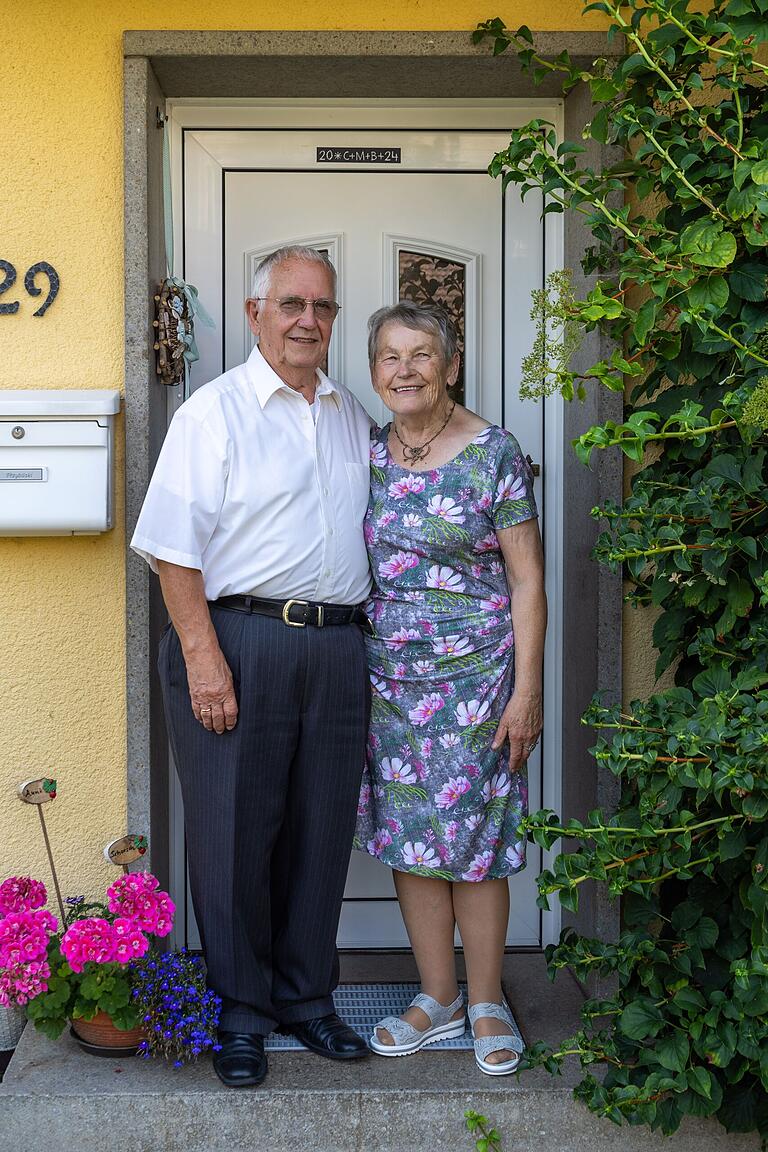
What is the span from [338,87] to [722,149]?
4.22 feet

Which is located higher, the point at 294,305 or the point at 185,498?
the point at 294,305

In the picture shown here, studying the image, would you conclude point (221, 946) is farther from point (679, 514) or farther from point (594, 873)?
point (679, 514)

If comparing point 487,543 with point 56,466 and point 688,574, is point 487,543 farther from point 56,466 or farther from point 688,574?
point 56,466

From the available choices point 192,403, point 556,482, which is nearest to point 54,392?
point 192,403

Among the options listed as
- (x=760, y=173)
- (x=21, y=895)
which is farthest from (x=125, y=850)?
(x=760, y=173)

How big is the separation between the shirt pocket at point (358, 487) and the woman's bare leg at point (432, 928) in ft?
2.92

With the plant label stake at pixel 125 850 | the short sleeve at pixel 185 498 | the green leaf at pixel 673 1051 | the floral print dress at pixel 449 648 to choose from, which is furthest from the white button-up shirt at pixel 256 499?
the green leaf at pixel 673 1051

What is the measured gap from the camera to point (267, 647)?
2791 mm

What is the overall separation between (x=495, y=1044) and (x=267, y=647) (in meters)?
1.07

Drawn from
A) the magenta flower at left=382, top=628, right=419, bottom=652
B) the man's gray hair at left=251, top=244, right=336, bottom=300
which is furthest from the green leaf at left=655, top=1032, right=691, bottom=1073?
the man's gray hair at left=251, top=244, right=336, bottom=300

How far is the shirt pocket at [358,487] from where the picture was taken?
2.90 meters

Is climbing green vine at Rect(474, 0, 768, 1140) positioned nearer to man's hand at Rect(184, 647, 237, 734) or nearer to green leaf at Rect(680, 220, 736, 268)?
green leaf at Rect(680, 220, 736, 268)

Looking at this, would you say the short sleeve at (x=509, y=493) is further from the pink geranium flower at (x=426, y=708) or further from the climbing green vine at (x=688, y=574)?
the pink geranium flower at (x=426, y=708)

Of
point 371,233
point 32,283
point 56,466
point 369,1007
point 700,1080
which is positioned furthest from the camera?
point 371,233
